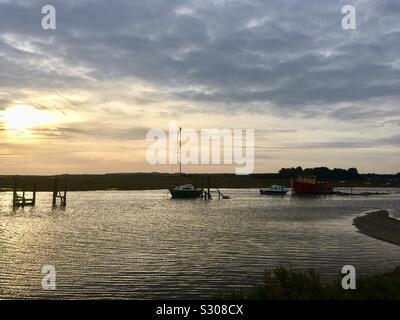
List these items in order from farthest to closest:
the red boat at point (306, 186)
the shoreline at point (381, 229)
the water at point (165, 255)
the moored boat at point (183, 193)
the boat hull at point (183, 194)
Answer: the red boat at point (306, 186) < the boat hull at point (183, 194) < the moored boat at point (183, 193) < the shoreline at point (381, 229) < the water at point (165, 255)

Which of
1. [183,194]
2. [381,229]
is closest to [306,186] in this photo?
[183,194]

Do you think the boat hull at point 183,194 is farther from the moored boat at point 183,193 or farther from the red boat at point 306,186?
the red boat at point 306,186

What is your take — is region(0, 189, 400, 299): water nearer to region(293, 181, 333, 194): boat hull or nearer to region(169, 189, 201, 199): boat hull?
region(169, 189, 201, 199): boat hull

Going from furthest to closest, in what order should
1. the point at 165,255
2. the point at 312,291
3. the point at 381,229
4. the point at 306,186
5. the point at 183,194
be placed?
the point at 306,186, the point at 183,194, the point at 381,229, the point at 165,255, the point at 312,291

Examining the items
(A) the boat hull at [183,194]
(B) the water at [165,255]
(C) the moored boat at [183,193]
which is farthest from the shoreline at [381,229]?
(A) the boat hull at [183,194]

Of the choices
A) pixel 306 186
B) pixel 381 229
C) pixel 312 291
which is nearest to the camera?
pixel 312 291

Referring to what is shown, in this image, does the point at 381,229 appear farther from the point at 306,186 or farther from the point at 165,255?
the point at 306,186

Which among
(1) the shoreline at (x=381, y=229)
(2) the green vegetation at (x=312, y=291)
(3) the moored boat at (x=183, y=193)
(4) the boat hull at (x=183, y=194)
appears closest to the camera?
(2) the green vegetation at (x=312, y=291)

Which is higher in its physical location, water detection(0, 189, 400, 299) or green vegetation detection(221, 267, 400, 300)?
green vegetation detection(221, 267, 400, 300)

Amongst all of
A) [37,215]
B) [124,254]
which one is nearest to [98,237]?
[124,254]

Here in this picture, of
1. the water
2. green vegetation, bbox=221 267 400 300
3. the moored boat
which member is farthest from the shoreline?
the moored boat

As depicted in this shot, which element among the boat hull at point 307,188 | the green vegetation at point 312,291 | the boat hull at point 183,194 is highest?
the boat hull at point 307,188
